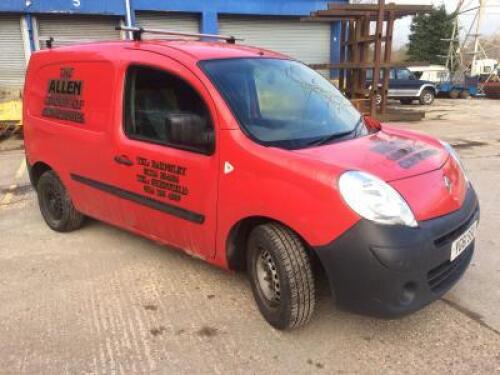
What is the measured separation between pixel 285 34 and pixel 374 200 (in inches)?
728

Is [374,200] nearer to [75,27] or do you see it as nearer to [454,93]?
[75,27]

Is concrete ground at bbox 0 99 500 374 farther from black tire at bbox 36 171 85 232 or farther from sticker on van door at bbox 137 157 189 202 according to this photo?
sticker on van door at bbox 137 157 189 202

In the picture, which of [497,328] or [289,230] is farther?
[497,328]

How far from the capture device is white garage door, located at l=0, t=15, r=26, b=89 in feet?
54.0

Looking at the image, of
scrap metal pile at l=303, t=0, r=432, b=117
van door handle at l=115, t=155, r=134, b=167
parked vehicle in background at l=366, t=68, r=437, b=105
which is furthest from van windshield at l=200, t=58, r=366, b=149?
parked vehicle in background at l=366, t=68, r=437, b=105

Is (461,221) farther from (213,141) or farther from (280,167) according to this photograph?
(213,141)

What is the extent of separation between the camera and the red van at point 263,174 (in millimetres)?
2693

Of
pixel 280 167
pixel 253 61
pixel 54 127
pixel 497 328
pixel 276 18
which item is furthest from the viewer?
pixel 276 18

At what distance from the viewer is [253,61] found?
3752mm

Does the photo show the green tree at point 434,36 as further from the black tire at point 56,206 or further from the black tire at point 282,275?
the black tire at point 282,275

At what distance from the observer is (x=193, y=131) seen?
3311 millimetres

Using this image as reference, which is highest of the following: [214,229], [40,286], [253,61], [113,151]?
[253,61]

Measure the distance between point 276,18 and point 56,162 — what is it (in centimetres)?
1660

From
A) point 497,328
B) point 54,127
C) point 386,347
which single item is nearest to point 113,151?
point 54,127
